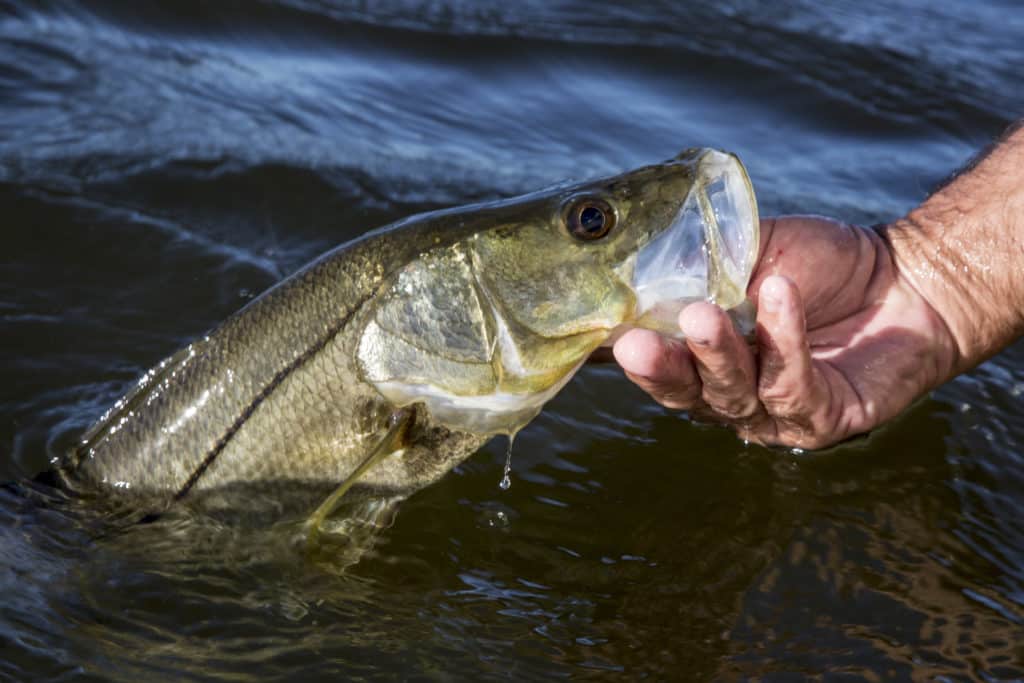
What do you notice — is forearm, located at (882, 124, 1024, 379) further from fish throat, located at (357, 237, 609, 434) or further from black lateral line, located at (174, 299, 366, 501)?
black lateral line, located at (174, 299, 366, 501)

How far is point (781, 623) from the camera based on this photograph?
11.2 ft

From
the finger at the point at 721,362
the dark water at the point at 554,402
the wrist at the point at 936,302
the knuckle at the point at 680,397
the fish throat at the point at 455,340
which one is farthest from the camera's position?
the wrist at the point at 936,302

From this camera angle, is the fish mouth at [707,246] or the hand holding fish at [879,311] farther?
the hand holding fish at [879,311]

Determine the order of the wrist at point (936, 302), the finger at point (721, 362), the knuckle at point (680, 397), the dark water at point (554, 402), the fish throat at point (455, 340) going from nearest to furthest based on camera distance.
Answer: the finger at point (721, 362) → the fish throat at point (455, 340) → the dark water at point (554, 402) → the knuckle at point (680, 397) → the wrist at point (936, 302)

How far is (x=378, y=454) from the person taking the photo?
10.4ft

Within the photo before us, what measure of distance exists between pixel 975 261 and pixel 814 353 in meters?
0.71

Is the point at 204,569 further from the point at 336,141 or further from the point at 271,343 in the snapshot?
the point at 336,141

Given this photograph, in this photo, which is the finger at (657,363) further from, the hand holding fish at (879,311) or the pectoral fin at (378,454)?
the pectoral fin at (378,454)

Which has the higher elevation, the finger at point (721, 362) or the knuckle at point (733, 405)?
the finger at point (721, 362)

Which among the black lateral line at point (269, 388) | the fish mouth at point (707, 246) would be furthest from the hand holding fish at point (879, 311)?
the black lateral line at point (269, 388)

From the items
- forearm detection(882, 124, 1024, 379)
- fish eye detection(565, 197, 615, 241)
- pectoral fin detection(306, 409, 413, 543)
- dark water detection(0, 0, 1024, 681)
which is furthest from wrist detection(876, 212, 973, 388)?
pectoral fin detection(306, 409, 413, 543)

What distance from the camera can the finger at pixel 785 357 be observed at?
10.1ft

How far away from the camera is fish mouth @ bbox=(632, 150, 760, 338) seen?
300 centimetres

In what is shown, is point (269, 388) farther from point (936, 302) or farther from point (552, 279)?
point (936, 302)
